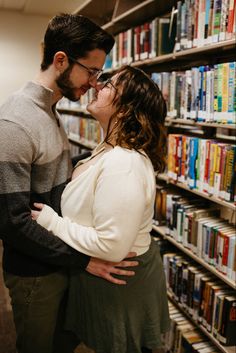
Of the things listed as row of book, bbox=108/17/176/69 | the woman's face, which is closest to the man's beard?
the woman's face

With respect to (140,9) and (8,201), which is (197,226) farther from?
(140,9)

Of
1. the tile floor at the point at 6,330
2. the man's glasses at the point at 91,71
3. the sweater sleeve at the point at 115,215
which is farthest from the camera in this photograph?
the tile floor at the point at 6,330

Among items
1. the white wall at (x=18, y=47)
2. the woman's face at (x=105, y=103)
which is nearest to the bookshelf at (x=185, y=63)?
the woman's face at (x=105, y=103)

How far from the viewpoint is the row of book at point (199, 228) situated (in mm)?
1829

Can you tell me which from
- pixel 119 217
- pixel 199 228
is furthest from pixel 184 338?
pixel 119 217

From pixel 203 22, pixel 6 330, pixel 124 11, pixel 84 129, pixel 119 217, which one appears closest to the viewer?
pixel 119 217

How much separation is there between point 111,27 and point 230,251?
2227 mm

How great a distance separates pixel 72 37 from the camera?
52.0 inches

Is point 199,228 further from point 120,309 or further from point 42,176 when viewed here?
point 42,176

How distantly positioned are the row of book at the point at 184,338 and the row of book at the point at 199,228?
18.8 inches

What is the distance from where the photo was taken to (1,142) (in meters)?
1.12

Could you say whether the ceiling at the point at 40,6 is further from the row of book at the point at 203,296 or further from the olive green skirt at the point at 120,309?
the olive green skirt at the point at 120,309

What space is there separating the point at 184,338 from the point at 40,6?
466cm

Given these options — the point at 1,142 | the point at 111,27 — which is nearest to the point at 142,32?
the point at 111,27
